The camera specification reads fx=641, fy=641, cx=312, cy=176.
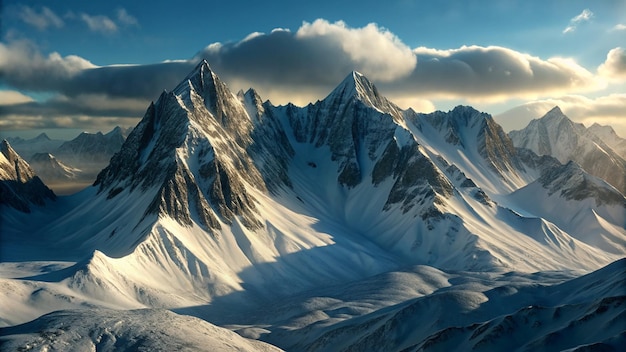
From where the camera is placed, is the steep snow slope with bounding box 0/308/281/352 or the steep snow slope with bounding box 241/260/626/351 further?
the steep snow slope with bounding box 241/260/626/351

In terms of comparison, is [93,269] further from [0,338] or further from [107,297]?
[0,338]

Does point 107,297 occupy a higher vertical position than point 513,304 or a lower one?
lower

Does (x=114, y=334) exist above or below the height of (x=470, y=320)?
above

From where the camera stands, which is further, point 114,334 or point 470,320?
point 470,320

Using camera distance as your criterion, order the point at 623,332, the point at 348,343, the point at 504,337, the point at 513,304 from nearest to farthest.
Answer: the point at 623,332, the point at 504,337, the point at 348,343, the point at 513,304

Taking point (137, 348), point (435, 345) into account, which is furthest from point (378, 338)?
point (137, 348)

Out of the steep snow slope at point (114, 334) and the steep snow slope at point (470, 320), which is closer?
the steep snow slope at point (114, 334)

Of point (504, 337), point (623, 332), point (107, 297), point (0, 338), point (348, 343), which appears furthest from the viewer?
point (107, 297)

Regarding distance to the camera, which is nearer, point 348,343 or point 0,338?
point 0,338
